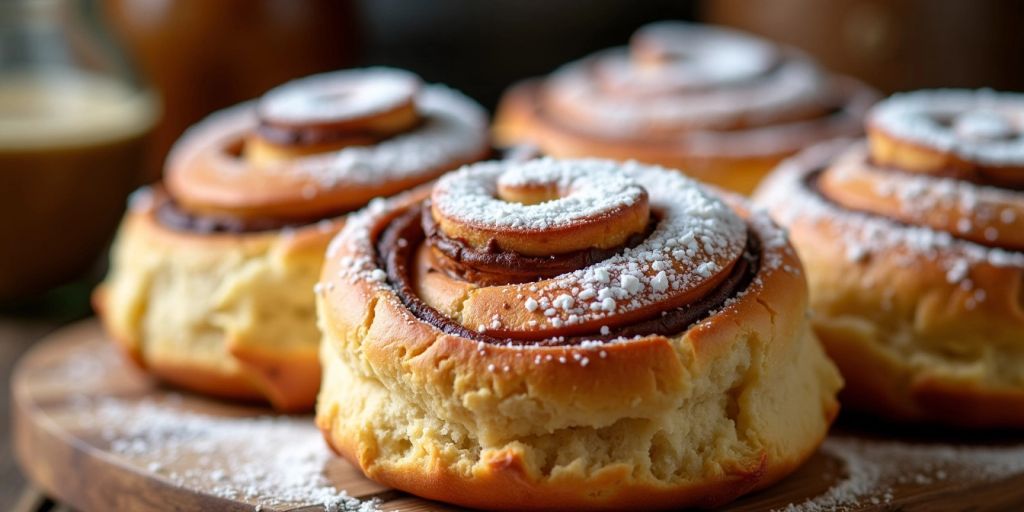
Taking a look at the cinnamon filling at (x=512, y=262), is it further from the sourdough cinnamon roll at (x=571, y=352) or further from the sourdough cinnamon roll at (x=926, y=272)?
the sourdough cinnamon roll at (x=926, y=272)

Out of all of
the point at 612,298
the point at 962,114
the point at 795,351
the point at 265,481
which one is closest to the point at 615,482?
the point at 612,298

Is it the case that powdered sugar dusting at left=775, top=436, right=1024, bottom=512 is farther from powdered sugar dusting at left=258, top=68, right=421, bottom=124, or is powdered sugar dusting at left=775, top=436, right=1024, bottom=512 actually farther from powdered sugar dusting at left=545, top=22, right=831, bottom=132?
powdered sugar dusting at left=545, top=22, right=831, bottom=132

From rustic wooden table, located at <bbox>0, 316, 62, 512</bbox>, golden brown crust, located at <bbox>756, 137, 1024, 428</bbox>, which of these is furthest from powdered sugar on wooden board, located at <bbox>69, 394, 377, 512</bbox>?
golden brown crust, located at <bbox>756, 137, 1024, 428</bbox>

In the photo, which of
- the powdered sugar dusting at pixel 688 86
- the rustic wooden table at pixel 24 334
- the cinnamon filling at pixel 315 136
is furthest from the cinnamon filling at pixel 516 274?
the powdered sugar dusting at pixel 688 86

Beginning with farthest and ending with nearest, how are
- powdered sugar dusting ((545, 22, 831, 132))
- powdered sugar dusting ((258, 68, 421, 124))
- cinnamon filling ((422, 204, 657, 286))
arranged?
powdered sugar dusting ((545, 22, 831, 132))
powdered sugar dusting ((258, 68, 421, 124))
cinnamon filling ((422, 204, 657, 286))

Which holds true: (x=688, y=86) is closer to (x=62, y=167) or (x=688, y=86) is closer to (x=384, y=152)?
(x=384, y=152)
